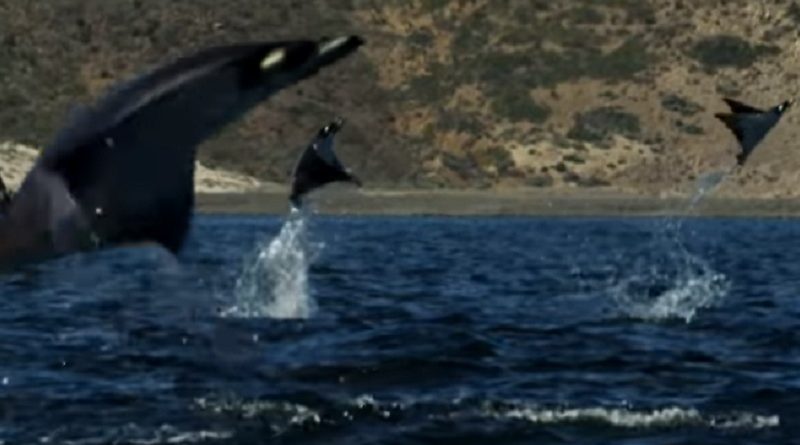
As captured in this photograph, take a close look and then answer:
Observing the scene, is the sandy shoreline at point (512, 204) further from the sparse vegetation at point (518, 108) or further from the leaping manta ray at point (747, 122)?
the leaping manta ray at point (747, 122)

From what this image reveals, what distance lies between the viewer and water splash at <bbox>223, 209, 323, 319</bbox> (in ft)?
99.2

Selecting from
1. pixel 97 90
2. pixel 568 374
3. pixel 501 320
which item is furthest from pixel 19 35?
A: pixel 568 374

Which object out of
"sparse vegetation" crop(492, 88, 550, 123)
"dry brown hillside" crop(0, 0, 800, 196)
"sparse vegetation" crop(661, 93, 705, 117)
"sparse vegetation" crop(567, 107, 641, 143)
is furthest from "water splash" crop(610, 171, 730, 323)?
"sparse vegetation" crop(661, 93, 705, 117)

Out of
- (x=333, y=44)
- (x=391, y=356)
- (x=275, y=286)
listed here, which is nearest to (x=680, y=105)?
(x=275, y=286)

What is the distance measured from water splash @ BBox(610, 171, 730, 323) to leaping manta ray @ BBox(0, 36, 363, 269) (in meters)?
24.0

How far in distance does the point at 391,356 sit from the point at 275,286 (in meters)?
14.5

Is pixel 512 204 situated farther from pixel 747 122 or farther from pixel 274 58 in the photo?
pixel 274 58

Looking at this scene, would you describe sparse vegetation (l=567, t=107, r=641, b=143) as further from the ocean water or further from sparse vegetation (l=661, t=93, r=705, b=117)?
the ocean water

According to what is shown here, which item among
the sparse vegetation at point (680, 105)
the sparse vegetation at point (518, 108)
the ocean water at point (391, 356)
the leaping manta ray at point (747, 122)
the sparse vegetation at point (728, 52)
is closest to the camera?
the ocean water at point (391, 356)

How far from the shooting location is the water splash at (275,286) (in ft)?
99.2

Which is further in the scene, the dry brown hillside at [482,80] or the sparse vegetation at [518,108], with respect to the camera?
the sparse vegetation at [518,108]

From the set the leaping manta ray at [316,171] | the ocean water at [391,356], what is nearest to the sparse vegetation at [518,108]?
the ocean water at [391,356]

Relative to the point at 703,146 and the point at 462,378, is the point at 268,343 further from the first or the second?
the point at 703,146

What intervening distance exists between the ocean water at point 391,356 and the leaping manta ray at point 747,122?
2723 millimetres
